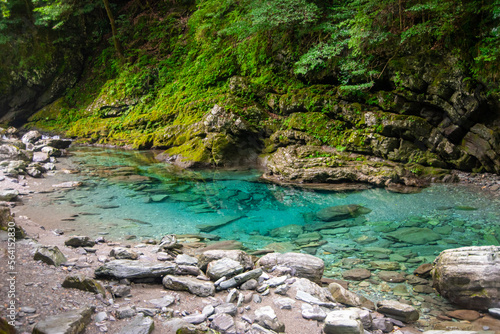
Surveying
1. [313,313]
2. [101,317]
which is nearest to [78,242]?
[101,317]

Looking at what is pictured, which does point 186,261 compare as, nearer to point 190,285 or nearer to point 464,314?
point 190,285

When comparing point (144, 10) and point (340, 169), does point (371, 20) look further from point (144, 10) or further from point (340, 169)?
point (144, 10)

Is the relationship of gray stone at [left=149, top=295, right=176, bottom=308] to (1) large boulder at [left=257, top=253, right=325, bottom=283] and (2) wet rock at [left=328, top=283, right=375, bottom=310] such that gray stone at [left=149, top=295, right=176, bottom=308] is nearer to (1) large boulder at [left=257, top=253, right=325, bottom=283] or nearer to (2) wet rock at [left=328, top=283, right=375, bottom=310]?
(1) large boulder at [left=257, top=253, right=325, bottom=283]

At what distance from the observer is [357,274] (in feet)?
13.9

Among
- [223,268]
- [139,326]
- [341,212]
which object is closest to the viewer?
[139,326]

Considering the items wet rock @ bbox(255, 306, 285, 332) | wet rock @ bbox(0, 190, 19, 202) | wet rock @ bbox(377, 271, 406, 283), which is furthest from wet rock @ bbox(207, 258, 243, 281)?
wet rock @ bbox(0, 190, 19, 202)

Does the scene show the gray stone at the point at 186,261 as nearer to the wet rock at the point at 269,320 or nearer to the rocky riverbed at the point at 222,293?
the rocky riverbed at the point at 222,293

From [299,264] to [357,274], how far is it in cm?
96

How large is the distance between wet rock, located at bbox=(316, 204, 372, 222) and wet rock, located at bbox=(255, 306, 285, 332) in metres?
3.85

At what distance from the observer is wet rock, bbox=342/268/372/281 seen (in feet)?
13.6

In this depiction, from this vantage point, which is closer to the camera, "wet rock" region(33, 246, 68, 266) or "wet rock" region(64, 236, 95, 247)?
"wet rock" region(33, 246, 68, 266)

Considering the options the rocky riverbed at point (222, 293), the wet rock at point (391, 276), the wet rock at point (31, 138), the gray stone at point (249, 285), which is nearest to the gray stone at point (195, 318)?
the rocky riverbed at point (222, 293)

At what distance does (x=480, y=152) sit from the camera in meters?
8.45

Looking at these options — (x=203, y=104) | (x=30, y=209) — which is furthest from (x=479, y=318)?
(x=203, y=104)
